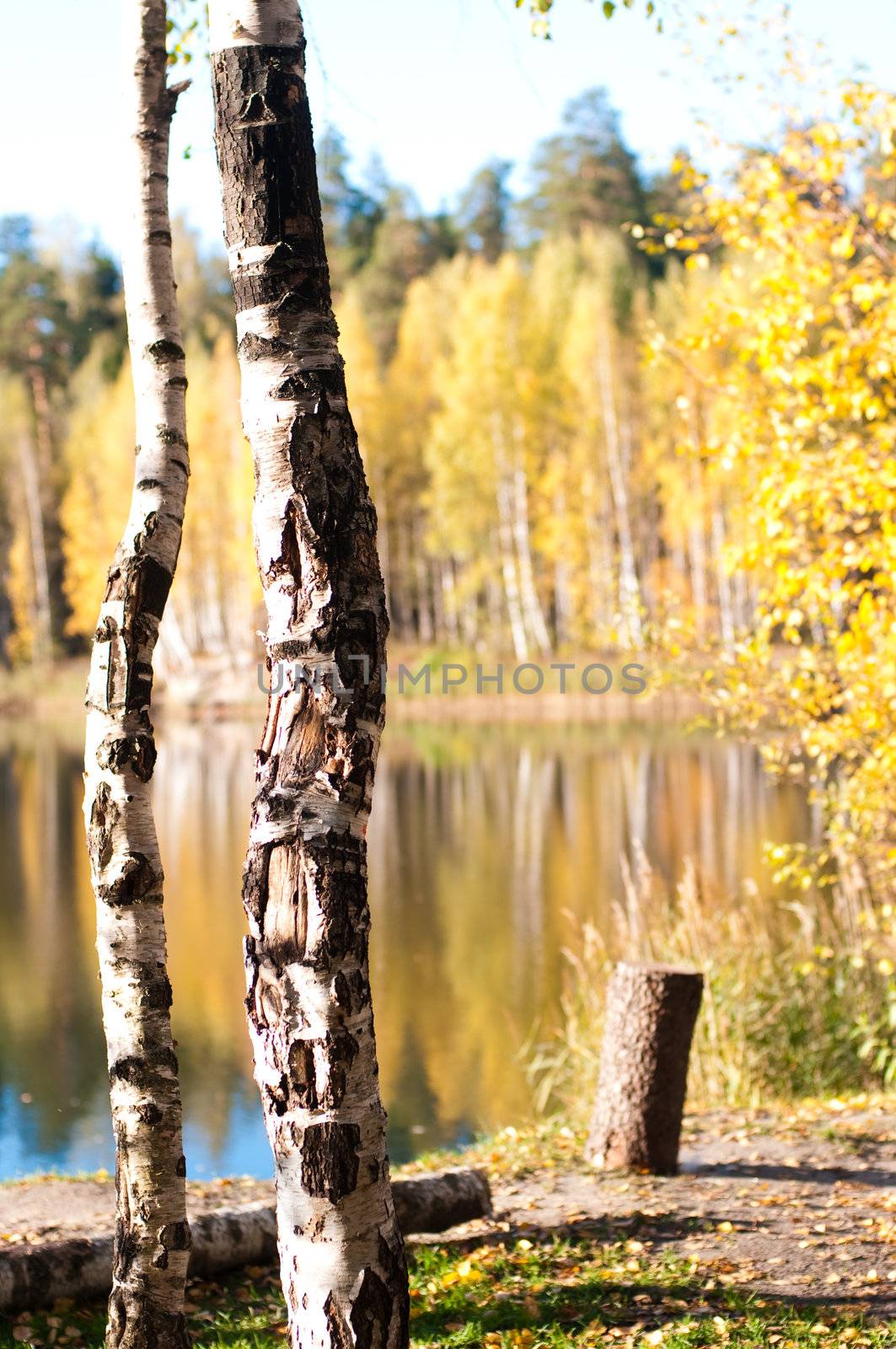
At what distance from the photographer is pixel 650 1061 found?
4441 millimetres

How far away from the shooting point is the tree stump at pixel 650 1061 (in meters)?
4.44

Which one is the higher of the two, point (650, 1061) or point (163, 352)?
point (163, 352)

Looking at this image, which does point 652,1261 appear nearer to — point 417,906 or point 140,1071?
point 140,1071

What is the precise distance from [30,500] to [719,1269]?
36893 mm

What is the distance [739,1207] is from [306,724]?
8.74 feet

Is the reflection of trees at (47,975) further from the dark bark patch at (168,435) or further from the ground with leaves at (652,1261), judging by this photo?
the dark bark patch at (168,435)

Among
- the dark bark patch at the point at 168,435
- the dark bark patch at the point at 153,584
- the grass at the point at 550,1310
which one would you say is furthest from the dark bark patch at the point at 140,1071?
the dark bark patch at the point at 168,435

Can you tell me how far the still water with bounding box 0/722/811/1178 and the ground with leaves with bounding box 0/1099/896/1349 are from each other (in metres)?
2.19

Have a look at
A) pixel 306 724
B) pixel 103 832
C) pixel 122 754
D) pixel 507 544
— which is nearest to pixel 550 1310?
pixel 103 832

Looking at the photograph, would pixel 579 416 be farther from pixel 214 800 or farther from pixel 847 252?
pixel 847 252

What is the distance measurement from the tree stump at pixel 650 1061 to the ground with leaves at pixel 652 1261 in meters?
0.11

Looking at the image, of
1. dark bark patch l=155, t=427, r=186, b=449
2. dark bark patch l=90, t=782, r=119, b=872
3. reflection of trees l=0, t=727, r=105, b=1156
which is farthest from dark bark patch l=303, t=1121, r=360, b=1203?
reflection of trees l=0, t=727, r=105, b=1156

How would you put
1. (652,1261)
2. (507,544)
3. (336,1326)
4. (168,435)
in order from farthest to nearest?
(507,544), (652,1261), (168,435), (336,1326)

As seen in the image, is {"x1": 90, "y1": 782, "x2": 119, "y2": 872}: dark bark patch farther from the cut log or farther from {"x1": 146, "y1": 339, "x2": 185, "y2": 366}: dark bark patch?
the cut log
